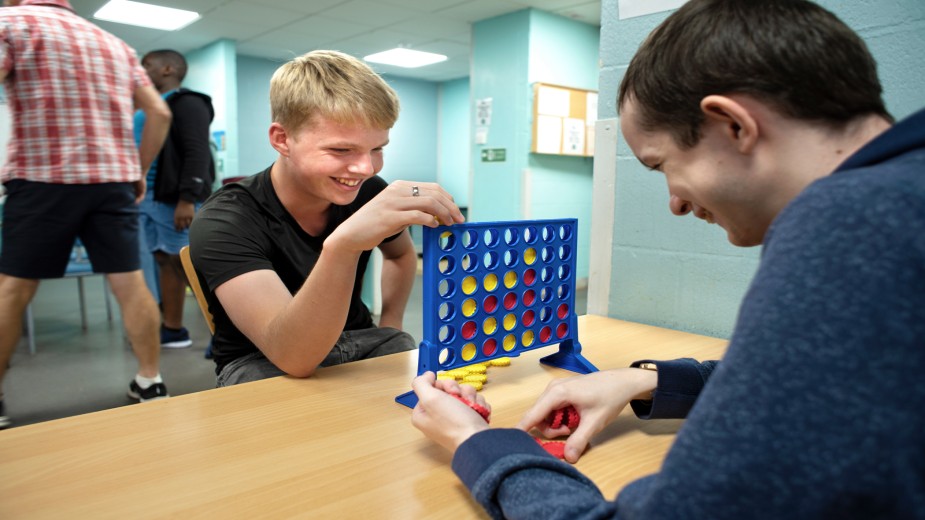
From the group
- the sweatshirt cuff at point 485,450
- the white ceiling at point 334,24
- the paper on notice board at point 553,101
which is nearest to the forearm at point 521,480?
the sweatshirt cuff at point 485,450

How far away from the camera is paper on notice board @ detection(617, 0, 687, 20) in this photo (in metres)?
1.43

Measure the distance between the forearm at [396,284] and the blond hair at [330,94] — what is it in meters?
0.42

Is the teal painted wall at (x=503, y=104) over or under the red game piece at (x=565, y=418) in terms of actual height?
over

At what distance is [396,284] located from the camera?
1613 mm

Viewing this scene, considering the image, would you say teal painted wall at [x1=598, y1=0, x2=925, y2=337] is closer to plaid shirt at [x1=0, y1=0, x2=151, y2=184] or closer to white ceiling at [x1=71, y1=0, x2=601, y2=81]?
plaid shirt at [x1=0, y1=0, x2=151, y2=184]

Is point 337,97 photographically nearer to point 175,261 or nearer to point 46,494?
point 46,494

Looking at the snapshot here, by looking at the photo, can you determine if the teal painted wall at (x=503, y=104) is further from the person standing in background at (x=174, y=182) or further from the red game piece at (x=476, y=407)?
the red game piece at (x=476, y=407)

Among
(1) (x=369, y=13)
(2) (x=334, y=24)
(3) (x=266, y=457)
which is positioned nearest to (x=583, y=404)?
(3) (x=266, y=457)

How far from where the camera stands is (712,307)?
1.43 metres

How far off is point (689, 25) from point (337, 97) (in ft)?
2.62

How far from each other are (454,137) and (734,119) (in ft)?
26.9

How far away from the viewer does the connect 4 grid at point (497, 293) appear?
94 cm

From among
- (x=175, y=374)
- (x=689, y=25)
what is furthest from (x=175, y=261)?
(x=689, y=25)

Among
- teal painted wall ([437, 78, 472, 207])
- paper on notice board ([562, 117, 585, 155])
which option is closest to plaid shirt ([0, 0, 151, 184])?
paper on notice board ([562, 117, 585, 155])
